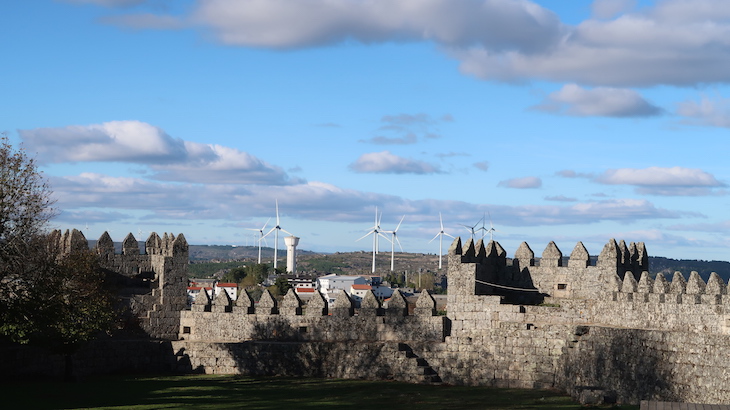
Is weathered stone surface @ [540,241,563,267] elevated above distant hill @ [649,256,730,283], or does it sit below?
below

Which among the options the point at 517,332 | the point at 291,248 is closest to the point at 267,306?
the point at 517,332

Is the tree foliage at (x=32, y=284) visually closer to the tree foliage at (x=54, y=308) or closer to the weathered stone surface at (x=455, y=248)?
the tree foliage at (x=54, y=308)

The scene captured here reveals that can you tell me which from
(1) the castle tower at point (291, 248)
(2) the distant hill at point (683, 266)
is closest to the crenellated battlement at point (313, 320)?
(2) the distant hill at point (683, 266)

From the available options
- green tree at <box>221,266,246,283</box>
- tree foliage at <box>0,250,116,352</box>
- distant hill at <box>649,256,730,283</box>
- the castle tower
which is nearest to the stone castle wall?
tree foliage at <box>0,250,116,352</box>

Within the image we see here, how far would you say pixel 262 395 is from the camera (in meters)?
30.6

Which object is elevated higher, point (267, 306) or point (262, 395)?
point (267, 306)

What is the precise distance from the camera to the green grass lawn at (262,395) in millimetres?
27984

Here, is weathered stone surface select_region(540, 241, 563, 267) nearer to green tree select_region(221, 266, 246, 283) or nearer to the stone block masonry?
the stone block masonry

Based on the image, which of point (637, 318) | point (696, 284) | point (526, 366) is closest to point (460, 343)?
point (526, 366)

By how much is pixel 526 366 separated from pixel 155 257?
16.5m

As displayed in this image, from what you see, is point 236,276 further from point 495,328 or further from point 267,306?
point 495,328

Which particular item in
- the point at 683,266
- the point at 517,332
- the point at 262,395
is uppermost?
the point at 683,266

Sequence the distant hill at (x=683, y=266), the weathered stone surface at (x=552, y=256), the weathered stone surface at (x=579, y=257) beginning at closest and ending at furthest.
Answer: the weathered stone surface at (x=579, y=257)
the weathered stone surface at (x=552, y=256)
the distant hill at (x=683, y=266)

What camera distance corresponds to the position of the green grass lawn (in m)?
28.0
